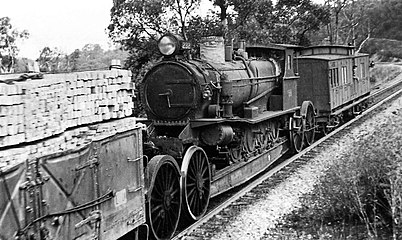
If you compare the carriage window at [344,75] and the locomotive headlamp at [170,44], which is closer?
the locomotive headlamp at [170,44]

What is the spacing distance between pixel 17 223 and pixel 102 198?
5.29 feet

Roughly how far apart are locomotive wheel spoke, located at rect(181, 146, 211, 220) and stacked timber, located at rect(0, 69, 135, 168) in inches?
86.0

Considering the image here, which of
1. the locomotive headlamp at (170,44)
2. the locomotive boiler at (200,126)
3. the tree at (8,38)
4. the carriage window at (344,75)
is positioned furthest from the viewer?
the tree at (8,38)

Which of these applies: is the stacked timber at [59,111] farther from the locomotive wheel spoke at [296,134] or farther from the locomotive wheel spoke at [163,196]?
the locomotive wheel spoke at [296,134]

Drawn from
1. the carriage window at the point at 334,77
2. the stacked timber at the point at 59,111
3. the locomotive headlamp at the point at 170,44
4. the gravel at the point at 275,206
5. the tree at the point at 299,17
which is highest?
the tree at the point at 299,17

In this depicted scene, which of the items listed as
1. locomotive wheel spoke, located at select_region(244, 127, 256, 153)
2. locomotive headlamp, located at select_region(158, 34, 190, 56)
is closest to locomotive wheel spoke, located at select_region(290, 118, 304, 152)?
locomotive wheel spoke, located at select_region(244, 127, 256, 153)

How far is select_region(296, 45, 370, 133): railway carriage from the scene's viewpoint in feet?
56.4

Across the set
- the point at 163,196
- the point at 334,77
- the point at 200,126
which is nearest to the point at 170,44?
the point at 200,126

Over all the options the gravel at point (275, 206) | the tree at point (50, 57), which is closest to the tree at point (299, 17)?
the tree at point (50, 57)

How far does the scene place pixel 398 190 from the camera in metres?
6.82

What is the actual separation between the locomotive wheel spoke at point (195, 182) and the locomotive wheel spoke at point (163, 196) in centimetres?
19

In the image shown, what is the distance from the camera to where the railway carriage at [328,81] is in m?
17.2

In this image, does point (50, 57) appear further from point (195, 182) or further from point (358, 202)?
point (358, 202)

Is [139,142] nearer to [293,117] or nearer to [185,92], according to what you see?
[185,92]
